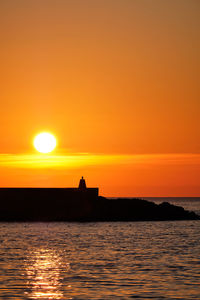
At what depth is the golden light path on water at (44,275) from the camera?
29.3m

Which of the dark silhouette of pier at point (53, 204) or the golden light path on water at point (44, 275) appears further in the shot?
the dark silhouette of pier at point (53, 204)

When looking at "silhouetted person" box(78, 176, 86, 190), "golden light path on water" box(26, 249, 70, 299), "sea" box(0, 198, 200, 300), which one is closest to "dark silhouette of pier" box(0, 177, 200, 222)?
"silhouetted person" box(78, 176, 86, 190)

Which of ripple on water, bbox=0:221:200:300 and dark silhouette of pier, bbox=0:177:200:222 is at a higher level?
dark silhouette of pier, bbox=0:177:200:222

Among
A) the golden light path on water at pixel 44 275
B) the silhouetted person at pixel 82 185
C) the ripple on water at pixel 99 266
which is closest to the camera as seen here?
the golden light path on water at pixel 44 275

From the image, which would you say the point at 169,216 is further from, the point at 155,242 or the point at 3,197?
the point at 155,242

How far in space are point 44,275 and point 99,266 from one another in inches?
175

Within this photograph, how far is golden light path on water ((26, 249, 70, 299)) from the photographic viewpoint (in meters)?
29.3

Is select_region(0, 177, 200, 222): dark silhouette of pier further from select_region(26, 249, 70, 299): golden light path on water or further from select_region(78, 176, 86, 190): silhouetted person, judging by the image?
select_region(26, 249, 70, 299): golden light path on water

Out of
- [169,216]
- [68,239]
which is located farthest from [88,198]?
[68,239]

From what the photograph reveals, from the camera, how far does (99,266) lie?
38125 mm

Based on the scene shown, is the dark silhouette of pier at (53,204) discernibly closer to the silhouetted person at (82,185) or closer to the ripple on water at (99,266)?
the silhouetted person at (82,185)

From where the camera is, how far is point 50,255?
A: 45.4 metres

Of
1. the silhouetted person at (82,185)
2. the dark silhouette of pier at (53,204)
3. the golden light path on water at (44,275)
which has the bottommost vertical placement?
the golden light path on water at (44,275)

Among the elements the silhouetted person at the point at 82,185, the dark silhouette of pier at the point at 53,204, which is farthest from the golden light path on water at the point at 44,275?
the silhouetted person at the point at 82,185
